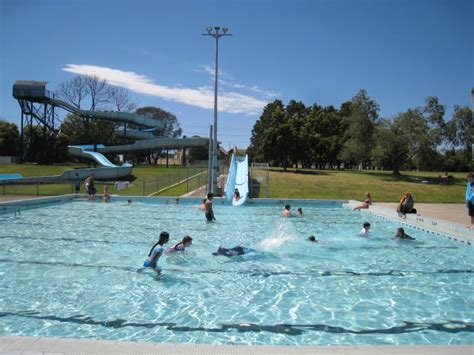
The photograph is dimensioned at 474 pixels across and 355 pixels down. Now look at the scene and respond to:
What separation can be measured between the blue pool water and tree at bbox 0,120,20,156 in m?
60.9

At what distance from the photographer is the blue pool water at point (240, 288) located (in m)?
5.73

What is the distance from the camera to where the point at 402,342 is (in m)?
5.34

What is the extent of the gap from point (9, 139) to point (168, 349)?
73986 millimetres

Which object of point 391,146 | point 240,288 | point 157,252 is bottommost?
point 240,288

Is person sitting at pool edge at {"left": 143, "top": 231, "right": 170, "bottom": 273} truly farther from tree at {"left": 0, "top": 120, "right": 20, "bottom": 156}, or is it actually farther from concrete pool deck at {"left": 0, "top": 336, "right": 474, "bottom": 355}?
tree at {"left": 0, "top": 120, "right": 20, "bottom": 156}

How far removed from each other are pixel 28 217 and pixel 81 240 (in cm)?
616

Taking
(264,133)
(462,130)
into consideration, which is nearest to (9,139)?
(264,133)

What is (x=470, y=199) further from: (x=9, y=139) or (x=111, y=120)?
(x=9, y=139)

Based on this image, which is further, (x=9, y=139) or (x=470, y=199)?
(x=9, y=139)

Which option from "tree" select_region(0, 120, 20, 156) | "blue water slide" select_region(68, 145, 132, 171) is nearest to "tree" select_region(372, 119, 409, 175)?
"blue water slide" select_region(68, 145, 132, 171)

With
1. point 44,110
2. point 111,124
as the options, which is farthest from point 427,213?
point 111,124

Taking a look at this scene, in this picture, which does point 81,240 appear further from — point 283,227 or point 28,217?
point 283,227

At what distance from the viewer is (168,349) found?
4188 mm

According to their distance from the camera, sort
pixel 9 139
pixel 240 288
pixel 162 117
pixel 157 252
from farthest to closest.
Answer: pixel 162 117
pixel 9 139
pixel 157 252
pixel 240 288
